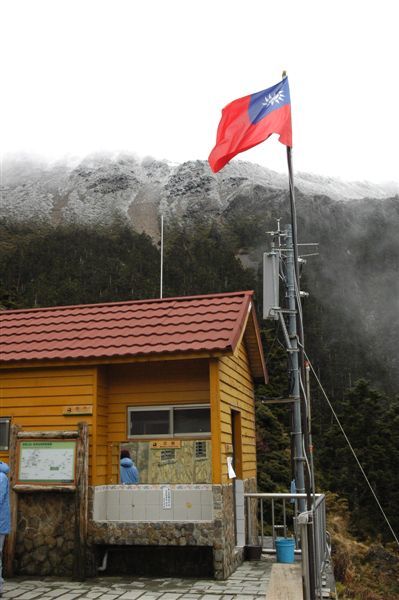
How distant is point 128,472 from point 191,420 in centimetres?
136

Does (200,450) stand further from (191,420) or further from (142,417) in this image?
(142,417)

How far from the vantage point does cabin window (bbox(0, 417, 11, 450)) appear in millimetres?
10078

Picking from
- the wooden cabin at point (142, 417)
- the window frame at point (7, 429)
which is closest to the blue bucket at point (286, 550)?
the wooden cabin at point (142, 417)

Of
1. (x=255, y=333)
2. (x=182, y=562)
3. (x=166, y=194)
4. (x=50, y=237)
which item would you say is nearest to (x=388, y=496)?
(x=255, y=333)

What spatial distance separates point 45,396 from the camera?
32.8 ft

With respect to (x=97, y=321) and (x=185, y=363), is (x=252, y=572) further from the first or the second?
(x=97, y=321)

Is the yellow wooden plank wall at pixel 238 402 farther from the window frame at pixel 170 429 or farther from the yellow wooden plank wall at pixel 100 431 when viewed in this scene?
the yellow wooden plank wall at pixel 100 431

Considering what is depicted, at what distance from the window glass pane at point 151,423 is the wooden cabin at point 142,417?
19 mm

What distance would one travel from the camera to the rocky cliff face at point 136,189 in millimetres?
134500

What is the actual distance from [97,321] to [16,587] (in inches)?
182

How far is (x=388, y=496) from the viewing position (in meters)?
32.9

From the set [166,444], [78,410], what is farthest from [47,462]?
[166,444]

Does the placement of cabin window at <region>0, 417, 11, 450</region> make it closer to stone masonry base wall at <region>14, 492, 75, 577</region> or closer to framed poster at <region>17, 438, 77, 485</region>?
framed poster at <region>17, 438, 77, 485</region>

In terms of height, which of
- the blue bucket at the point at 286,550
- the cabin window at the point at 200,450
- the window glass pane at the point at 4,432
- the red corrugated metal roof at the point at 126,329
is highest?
the red corrugated metal roof at the point at 126,329
